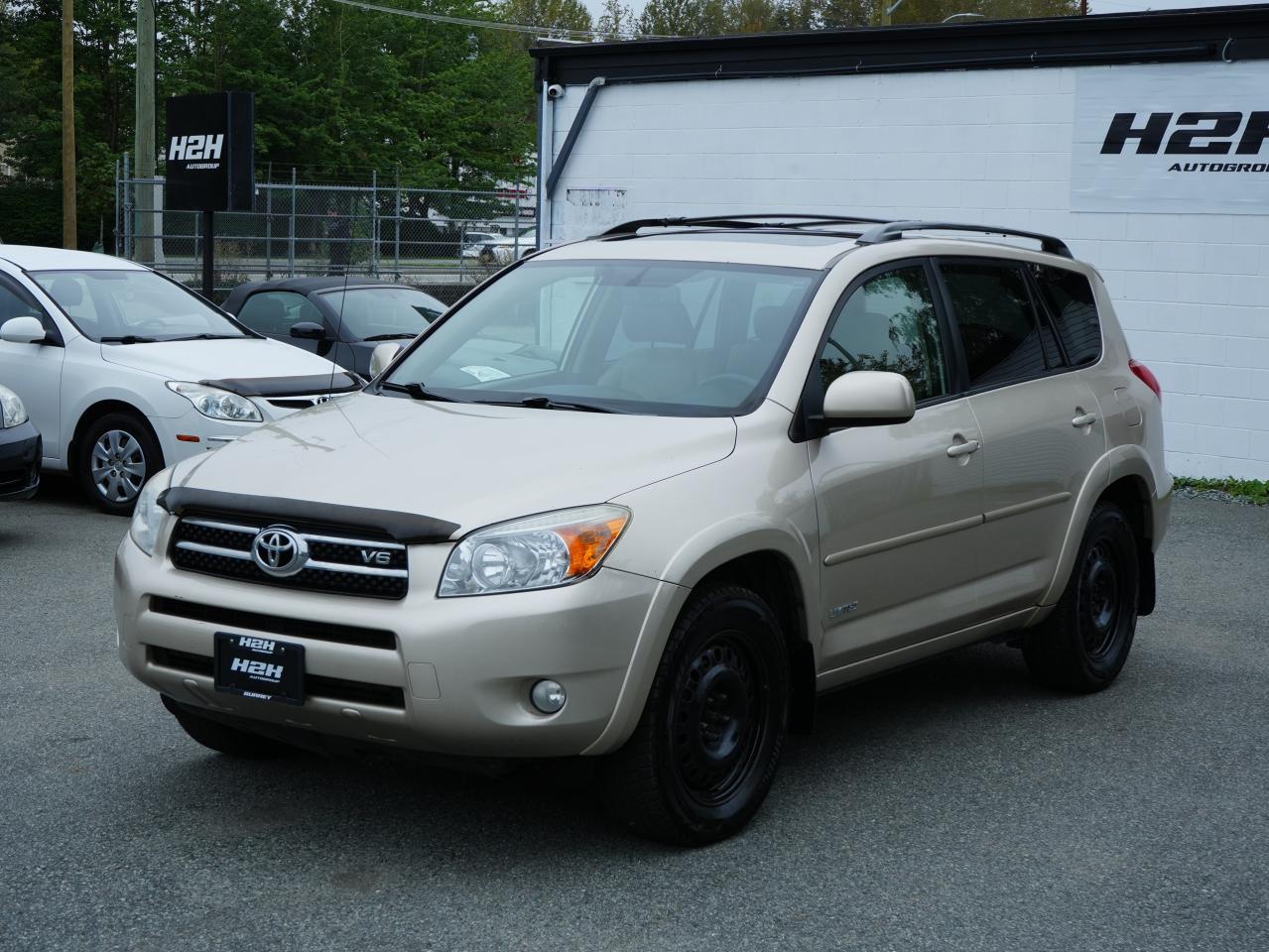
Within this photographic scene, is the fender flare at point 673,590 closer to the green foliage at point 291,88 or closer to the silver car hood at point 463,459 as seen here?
the silver car hood at point 463,459

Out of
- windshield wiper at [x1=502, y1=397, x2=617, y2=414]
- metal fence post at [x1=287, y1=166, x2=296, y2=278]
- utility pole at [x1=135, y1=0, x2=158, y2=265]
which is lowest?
windshield wiper at [x1=502, y1=397, x2=617, y2=414]

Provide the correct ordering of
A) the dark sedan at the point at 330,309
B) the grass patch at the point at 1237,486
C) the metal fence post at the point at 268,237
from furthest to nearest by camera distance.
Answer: the metal fence post at the point at 268,237, the dark sedan at the point at 330,309, the grass patch at the point at 1237,486

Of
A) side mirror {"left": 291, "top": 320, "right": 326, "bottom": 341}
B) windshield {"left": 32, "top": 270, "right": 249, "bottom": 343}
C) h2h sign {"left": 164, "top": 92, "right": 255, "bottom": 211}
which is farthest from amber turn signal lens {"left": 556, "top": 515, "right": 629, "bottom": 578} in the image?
h2h sign {"left": 164, "top": 92, "right": 255, "bottom": 211}

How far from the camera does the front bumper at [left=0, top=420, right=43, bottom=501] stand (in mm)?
8836

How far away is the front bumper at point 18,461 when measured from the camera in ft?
29.0

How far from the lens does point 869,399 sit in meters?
4.57

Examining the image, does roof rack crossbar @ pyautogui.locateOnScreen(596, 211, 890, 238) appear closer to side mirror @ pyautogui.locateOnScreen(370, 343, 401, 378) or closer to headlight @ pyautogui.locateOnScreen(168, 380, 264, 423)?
side mirror @ pyautogui.locateOnScreen(370, 343, 401, 378)

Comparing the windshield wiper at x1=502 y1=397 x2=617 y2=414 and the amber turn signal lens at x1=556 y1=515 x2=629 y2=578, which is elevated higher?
the windshield wiper at x1=502 y1=397 x2=617 y2=414

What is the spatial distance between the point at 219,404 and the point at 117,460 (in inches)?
33.1

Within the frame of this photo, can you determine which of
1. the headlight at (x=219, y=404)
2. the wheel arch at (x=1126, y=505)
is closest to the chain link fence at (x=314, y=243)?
the headlight at (x=219, y=404)

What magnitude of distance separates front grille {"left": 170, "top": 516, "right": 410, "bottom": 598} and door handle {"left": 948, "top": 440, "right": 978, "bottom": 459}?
2.11 metres

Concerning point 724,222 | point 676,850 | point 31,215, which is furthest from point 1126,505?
point 31,215

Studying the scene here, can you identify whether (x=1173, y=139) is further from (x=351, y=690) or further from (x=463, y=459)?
(x=351, y=690)

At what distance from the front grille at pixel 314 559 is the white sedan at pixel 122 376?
5561 millimetres
